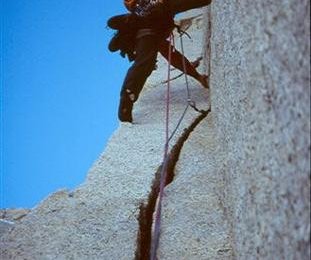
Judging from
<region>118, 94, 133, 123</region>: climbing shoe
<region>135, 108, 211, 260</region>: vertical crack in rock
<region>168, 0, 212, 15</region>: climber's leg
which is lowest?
<region>135, 108, 211, 260</region>: vertical crack in rock

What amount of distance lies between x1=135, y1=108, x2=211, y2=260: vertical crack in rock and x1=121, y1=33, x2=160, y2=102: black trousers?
65cm

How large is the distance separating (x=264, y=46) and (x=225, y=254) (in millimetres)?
975

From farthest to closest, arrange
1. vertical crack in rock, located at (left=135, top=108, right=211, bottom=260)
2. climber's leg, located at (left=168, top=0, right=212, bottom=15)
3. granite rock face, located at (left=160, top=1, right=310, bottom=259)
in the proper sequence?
climber's leg, located at (left=168, top=0, right=212, bottom=15)
vertical crack in rock, located at (left=135, top=108, right=211, bottom=260)
granite rock face, located at (left=160, top=1, right=310, bottom=259)

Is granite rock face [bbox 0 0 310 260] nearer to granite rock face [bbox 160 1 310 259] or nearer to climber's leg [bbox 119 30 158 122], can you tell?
granite rock face [bbox 160 1 310 259]

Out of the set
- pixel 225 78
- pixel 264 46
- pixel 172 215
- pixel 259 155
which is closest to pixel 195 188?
pixel 172 215

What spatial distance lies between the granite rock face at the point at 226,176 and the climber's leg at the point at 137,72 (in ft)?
0.60

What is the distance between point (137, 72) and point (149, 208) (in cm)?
136

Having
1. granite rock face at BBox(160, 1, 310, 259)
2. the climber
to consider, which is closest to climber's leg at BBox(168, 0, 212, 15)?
the climber

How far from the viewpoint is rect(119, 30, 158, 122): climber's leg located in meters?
3.04

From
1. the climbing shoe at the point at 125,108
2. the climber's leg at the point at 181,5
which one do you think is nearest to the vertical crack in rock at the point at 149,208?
the climbing shoe at the point at 125,108

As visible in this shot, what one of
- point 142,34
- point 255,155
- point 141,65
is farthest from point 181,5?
point 255,155

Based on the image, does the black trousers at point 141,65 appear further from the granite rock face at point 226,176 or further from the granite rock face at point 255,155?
the granite rock face at point 255,155

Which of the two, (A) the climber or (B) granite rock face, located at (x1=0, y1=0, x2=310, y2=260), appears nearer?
(B) granite rock face, located at (x1=0, y1=0, x2=310, y2=260)

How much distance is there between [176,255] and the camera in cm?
171
